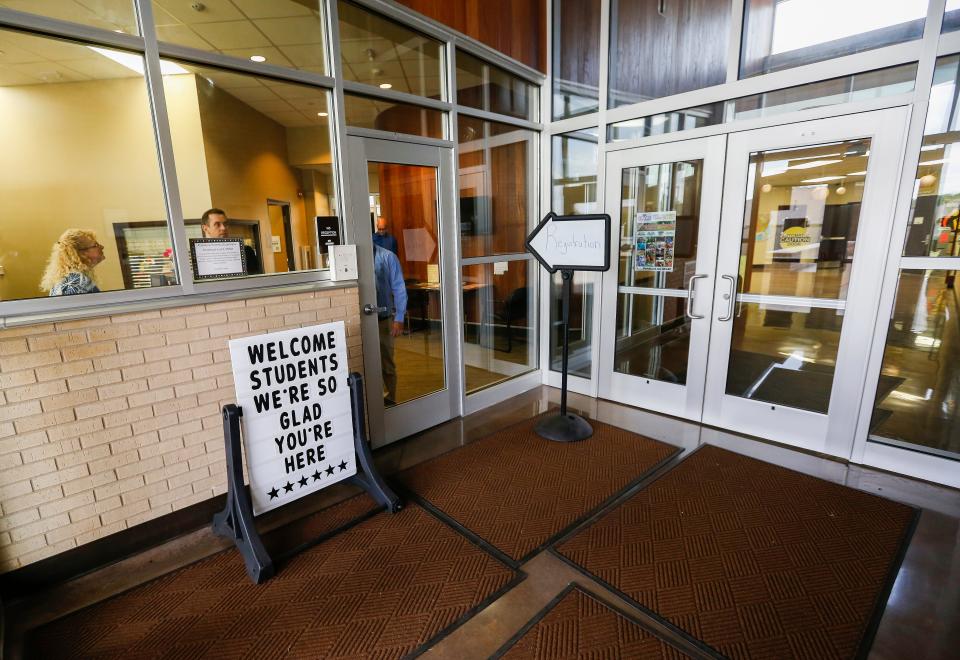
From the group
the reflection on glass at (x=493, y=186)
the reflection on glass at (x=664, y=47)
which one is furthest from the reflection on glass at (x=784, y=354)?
the reflection on glass at (x=493, y=186)

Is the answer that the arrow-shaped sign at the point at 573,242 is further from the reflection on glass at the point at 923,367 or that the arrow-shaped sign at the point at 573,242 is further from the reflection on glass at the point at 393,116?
the reflection on glass at the point at 923,367

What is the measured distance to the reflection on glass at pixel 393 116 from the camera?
2.93 m

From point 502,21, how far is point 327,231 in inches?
92.7

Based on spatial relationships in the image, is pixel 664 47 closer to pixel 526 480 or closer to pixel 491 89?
pixel 491 89

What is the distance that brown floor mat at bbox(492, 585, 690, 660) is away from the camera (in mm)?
1721

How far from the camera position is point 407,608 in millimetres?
1947

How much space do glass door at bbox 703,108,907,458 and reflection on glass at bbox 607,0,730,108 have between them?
61 centimetres

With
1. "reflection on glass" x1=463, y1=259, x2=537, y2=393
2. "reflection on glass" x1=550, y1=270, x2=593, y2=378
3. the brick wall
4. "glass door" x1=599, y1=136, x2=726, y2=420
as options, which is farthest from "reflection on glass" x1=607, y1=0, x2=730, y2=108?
the brick wall

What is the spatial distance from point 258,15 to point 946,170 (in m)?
3.94

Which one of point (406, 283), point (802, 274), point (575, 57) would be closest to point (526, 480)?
point (406, 283)

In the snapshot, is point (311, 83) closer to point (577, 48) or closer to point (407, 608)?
point (577, 48)

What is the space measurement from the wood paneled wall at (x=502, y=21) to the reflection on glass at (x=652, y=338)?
2.27 meters

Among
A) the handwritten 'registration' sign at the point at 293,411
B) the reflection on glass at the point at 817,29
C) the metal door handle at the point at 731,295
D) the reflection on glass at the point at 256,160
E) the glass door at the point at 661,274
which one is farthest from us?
the glass door at the point at 661,274

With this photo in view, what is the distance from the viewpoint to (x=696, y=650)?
68.5 inches
